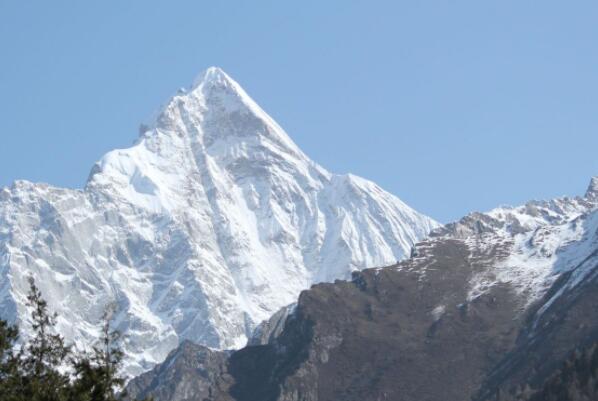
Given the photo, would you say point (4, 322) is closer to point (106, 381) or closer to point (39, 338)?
point (39, 338)

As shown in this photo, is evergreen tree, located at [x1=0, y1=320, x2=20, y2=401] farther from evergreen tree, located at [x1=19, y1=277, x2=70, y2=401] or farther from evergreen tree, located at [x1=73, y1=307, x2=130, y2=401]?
evergreen tree, located at [x1=73, y1=307, x2=130, y2=401]

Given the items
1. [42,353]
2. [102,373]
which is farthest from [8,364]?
[102,373]

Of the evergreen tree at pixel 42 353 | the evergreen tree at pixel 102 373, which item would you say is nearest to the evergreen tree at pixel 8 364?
the evergreen tree at pixel 42 353

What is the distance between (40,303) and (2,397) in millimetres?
7852

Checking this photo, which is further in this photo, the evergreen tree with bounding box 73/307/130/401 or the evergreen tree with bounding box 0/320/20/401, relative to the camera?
the evergreen tree with bounding box 73/307/130/401

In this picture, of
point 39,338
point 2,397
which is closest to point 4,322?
point 39,338

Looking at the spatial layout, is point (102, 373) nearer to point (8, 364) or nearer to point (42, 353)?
point (42, 353)

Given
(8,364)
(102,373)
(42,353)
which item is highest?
(42,353)

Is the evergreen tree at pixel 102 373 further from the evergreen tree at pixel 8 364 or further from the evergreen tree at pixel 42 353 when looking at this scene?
the evergreen tree at pixel 8 364

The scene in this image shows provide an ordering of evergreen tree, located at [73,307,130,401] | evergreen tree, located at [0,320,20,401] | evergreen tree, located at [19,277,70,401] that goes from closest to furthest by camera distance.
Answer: evergreen tree, located at [0,320,20,401], evergreen tree, located at [73,307,130,401], evergreen tree, located at [19,277,70,401]

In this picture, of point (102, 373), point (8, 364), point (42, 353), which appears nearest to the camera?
point (102, 373)

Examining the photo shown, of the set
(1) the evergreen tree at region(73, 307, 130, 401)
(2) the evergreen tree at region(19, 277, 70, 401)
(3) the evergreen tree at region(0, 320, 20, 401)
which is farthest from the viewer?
(2) the evergreen tree at region(19, 277, 70, 401)

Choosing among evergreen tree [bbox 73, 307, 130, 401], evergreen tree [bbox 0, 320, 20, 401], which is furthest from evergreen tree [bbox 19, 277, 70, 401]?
evergreen tree [bbox 73, 307, 130, 401]

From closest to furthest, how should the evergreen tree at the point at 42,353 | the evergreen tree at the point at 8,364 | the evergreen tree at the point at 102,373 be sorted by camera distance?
the evergreen tree at the point at 8,364 → the evergreen tree at the point at 102,373 → the evergreen tree at the point at 42,353
